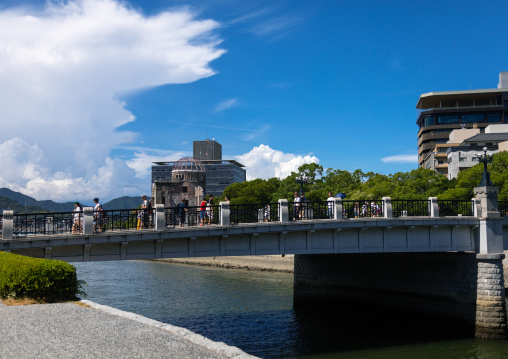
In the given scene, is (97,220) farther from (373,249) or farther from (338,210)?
(373,249)

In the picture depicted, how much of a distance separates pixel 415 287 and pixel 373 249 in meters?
5.10

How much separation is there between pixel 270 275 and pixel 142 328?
3857cm

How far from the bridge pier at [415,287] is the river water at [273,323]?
0.72 m

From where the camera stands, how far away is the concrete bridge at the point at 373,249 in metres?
19.7

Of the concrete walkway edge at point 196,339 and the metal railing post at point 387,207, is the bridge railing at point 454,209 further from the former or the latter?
the concrete walkway edge at point 196,339

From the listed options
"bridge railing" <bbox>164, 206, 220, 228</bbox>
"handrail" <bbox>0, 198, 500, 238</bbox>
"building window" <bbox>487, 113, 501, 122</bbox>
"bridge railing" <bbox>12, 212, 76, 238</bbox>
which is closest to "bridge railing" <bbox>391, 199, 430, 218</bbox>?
"handrail" <bbox>0, 198, 500, 238</bbox>

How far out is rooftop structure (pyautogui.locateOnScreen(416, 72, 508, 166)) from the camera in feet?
340

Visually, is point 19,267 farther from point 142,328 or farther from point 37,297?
point 142,328

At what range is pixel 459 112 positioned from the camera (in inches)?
4126

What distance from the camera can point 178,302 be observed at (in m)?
34.1

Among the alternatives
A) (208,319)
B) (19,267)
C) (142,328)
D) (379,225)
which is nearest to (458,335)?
(379,225)

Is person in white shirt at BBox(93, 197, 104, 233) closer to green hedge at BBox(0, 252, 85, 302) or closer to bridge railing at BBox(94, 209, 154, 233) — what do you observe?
bridge railing at BBox(94, 209, 154, 233)

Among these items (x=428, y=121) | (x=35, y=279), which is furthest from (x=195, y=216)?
(x=428, y=121)

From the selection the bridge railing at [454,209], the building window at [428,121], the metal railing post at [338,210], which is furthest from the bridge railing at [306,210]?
the building window at [428,121]
